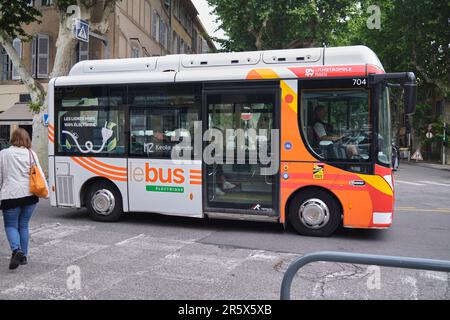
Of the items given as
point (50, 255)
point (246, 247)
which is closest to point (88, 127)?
point (50, 255)

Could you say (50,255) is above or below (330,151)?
below

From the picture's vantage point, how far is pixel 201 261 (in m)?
5.85

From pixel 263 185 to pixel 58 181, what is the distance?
4.11m

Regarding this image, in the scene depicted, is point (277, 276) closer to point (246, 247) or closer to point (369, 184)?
point (246, 247)

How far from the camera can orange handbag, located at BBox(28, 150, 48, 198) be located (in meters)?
5.57

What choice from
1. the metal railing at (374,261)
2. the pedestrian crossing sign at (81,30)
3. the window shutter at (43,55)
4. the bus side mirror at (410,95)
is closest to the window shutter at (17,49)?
the window shutter at (43,55)

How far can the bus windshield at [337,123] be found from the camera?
23.3ft

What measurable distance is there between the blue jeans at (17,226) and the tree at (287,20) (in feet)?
77.5

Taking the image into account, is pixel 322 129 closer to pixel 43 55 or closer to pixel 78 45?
pixel 78 45

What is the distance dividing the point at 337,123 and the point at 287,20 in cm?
2471

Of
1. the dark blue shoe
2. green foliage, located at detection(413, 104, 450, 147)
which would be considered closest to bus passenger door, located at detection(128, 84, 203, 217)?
the dark blue shoe

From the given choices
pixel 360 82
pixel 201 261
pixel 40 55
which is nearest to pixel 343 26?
pixel 40 55
